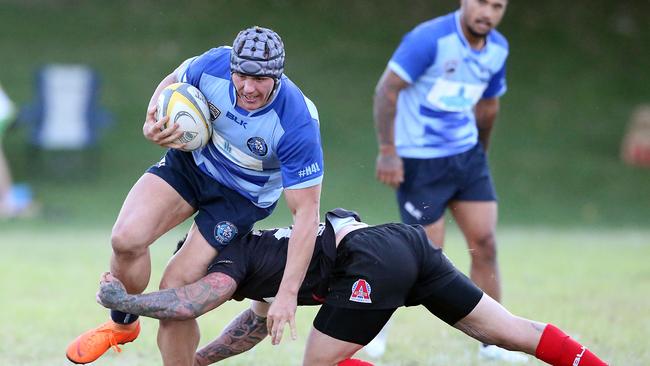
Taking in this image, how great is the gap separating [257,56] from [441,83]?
2361mm

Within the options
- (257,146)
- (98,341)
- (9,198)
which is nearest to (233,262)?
(257,146)

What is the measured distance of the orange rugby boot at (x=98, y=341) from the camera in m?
5.30

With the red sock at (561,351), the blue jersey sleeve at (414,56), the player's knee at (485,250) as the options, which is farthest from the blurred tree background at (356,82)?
the red sock at (561,351)

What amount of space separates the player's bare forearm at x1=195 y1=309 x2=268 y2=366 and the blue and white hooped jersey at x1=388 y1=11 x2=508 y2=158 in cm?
195

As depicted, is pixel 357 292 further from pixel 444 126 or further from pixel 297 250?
pixel 444 126

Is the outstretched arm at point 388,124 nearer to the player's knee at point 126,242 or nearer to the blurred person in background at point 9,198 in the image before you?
the player's knee at point 126,242

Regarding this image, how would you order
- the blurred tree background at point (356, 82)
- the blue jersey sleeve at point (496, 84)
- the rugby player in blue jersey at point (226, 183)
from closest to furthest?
the rugby player in blue jersey at point (226, 183) → the blue jersey sleeve at point (496, 84) → the blurred tree background at point (356, 82)

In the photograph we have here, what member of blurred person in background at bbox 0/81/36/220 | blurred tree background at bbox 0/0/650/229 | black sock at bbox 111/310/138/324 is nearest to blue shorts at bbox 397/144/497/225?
black sock at bbox 111/310/138/324

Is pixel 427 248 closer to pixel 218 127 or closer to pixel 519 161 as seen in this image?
pixel 218 127

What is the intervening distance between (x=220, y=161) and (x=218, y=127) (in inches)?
8.1

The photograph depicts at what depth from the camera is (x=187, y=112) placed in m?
5.17

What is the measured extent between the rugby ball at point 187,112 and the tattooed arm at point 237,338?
1034mm

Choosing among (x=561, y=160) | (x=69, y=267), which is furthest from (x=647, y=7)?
(x=69, y=267)

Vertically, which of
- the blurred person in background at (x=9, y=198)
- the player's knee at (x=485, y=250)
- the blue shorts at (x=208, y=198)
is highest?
the blue shorts at (x=208, y=198)
